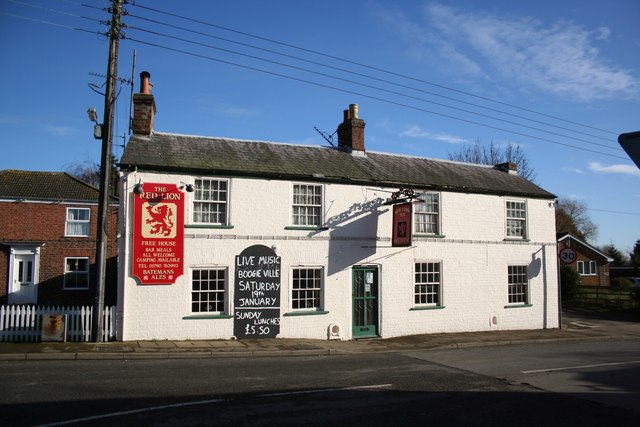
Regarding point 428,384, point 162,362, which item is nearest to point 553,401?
point 428,384

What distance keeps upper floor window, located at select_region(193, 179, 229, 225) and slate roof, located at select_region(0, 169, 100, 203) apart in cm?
1338

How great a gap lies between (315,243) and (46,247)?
16959mm

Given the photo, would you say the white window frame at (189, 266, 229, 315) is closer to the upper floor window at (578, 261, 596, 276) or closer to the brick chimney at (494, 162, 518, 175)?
the brick chimney at (494, 162, 518, 175)

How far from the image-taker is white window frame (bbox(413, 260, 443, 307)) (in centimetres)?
1855

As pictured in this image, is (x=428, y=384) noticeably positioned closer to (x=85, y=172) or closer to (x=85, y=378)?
(x=85, y=378)

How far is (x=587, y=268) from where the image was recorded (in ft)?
145

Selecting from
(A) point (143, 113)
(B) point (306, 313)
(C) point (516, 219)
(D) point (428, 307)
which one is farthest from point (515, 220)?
(A) point (143, 113)

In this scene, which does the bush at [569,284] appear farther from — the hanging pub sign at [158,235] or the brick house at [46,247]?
the brick house at [46,247]

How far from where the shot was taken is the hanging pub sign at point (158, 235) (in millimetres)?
14859

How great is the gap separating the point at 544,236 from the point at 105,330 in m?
17.9

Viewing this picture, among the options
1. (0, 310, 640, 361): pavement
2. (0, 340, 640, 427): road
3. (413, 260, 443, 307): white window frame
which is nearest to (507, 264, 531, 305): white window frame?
(0, 310, 640, 361): pavement

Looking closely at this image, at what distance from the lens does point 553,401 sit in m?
8.74

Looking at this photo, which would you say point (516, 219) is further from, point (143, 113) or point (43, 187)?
point (43, 187)

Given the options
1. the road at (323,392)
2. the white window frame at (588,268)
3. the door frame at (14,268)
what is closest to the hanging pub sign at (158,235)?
the road at (323,392)
